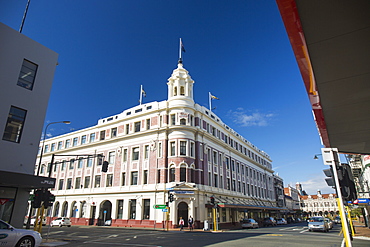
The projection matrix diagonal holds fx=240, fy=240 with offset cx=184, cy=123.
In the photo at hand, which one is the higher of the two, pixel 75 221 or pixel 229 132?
pixel 229 132

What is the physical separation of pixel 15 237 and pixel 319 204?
534ft

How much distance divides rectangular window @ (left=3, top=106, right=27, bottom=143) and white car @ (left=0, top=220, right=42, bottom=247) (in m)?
6.71

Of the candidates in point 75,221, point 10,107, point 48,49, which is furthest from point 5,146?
point 75,221

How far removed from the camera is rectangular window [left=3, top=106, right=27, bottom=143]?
15.4 m

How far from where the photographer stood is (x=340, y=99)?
5852mm

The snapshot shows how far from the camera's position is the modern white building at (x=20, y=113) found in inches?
586

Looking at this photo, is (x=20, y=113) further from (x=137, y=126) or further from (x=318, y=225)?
(x=318, y=225)

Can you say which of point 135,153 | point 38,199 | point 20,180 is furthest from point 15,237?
point 135,153

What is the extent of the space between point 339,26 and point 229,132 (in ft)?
159

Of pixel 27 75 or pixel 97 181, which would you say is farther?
pixel 97 181

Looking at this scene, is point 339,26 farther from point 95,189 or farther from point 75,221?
point 75,221

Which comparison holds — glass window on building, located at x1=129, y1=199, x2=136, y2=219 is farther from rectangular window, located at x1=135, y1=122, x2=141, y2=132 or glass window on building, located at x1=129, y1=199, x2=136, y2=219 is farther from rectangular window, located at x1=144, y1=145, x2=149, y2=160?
rectangular window, located at x1=135, y1=122, x2=141, y2=132

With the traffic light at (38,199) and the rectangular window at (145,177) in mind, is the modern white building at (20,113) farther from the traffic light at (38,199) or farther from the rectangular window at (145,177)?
the rectangular window at (145,177)

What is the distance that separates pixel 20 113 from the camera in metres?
16.3
